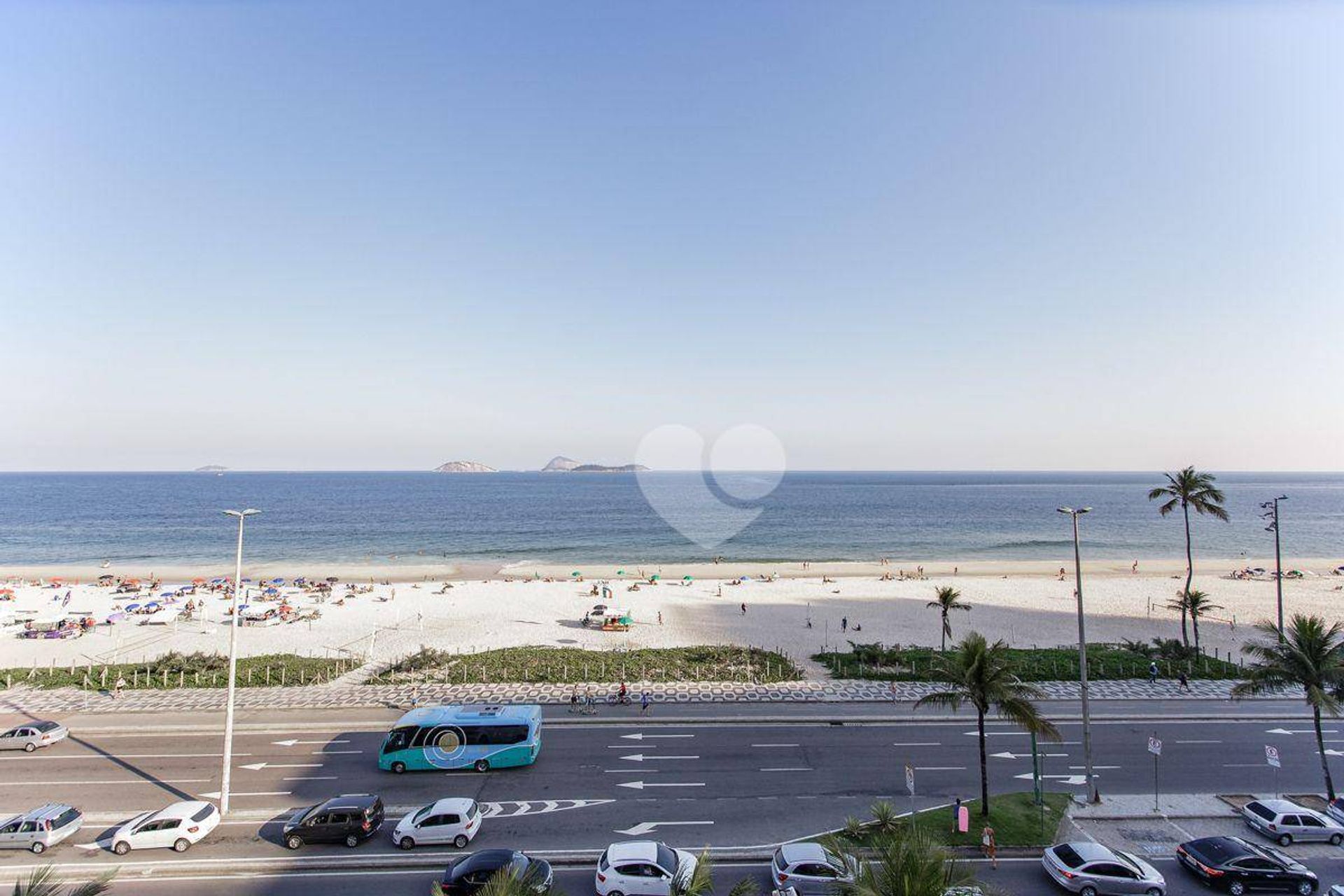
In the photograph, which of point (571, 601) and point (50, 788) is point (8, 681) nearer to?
point (50, 788)

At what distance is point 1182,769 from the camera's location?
2755cm

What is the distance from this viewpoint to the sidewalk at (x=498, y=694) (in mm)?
35406

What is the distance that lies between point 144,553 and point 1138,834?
136221 mm

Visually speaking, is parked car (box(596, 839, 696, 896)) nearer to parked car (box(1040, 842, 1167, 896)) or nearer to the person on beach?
the person on beach

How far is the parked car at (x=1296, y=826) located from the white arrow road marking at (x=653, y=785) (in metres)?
19.6

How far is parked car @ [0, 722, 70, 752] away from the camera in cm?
2936

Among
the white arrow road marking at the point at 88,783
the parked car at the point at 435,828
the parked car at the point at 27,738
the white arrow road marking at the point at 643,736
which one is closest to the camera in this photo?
the parked car at the point at 435,828

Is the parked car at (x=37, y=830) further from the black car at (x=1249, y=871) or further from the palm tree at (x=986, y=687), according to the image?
the black car at (x=1249, y=871)

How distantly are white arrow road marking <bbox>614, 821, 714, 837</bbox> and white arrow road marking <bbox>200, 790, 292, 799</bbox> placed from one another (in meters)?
13.9

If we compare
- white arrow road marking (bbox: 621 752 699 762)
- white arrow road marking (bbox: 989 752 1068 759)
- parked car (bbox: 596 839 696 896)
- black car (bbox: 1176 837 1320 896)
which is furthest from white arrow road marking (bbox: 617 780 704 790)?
black car (bbox: 1176 837 1320 896)

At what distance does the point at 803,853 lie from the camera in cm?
1905

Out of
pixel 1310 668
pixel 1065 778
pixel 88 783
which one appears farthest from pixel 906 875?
pixel 88 783

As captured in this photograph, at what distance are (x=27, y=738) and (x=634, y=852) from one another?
3032 centimetres

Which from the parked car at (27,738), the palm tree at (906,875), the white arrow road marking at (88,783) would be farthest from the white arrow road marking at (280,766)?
the palm tree at (906,875)
